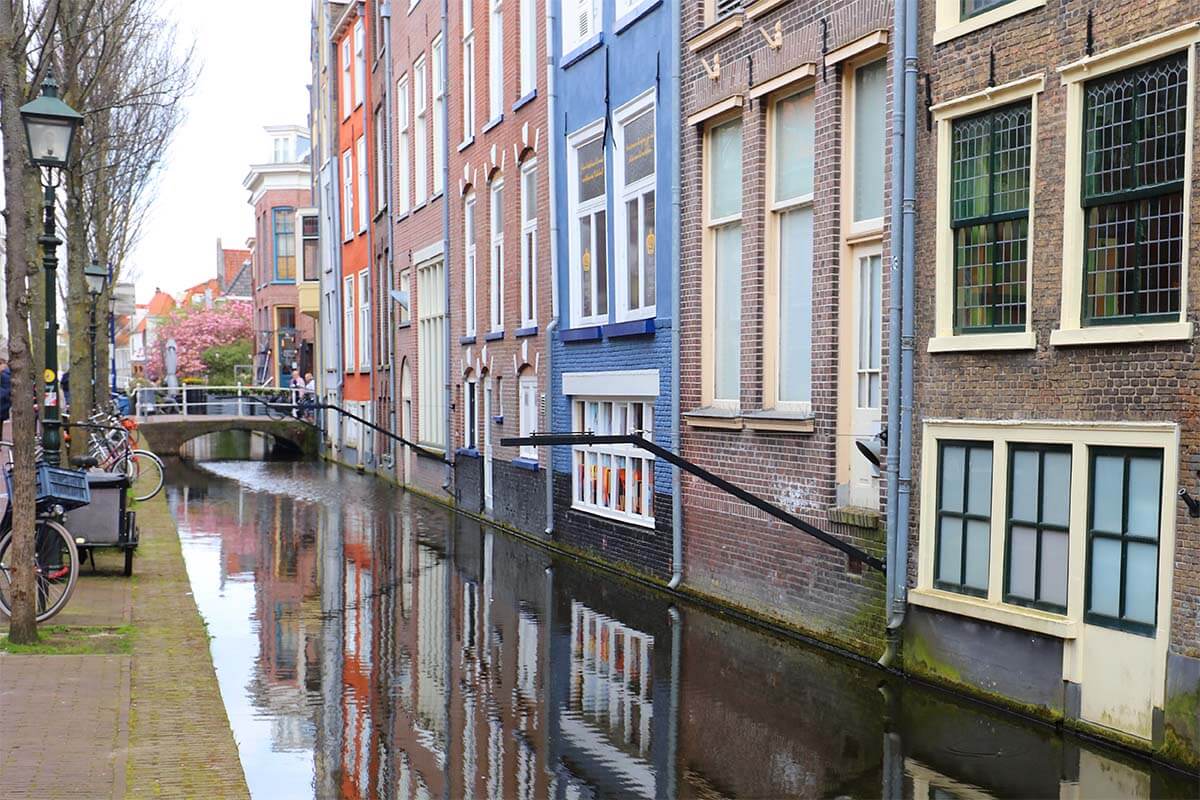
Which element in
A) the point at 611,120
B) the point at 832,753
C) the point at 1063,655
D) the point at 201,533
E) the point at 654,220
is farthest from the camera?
the point at 201,533

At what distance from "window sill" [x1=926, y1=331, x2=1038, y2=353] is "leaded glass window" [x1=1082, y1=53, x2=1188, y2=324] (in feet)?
1.62

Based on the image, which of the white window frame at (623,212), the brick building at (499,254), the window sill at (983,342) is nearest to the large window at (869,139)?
the window sill at (983,342)

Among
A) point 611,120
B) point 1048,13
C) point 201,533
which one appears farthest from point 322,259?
point 1048,13

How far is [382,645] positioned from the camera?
40.6 feet

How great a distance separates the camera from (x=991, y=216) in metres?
10.2

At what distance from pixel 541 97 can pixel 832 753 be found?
13.7m

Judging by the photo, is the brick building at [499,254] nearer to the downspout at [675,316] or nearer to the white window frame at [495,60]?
the white window frame at [495,60]

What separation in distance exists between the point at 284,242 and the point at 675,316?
179 ft

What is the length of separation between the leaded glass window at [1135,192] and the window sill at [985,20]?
2.74 ft

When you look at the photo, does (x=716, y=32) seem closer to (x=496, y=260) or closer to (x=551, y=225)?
(x=551, y=225)

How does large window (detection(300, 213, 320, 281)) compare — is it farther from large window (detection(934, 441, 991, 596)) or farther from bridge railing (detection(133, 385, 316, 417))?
large window (detection(934, 441, 991, 596))

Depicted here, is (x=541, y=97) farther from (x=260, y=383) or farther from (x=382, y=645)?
(x=260, y=383)

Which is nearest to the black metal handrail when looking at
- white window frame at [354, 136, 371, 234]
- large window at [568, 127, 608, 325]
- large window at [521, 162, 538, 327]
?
large window at [568, 127, 608, 325]

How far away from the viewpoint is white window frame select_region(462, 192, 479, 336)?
2531cm
